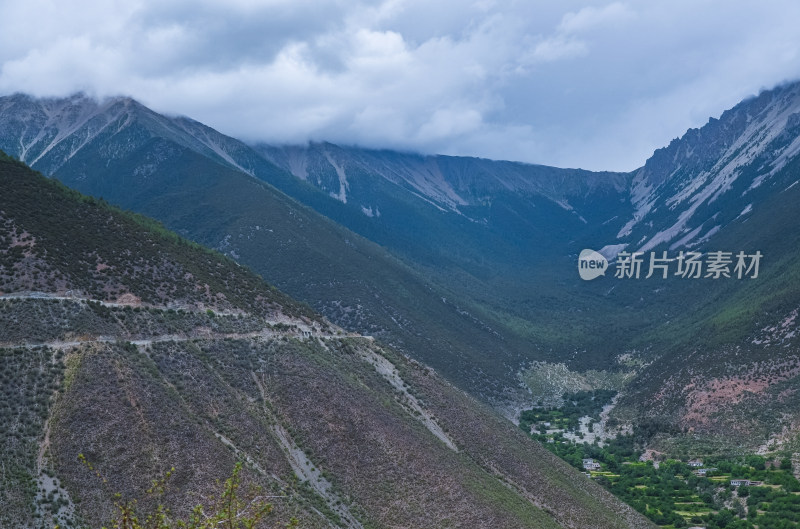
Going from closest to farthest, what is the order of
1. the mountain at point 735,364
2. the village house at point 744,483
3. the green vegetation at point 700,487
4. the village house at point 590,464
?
the green vegetation at point 700,487 → the village house at point 744,483 → the village house at point 590,464 → the mountain at point 735,364

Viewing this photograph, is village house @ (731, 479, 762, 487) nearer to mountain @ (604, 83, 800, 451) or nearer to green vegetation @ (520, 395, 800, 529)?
green vegetation @ (520, 395, 800, 529)

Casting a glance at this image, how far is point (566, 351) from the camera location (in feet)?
458

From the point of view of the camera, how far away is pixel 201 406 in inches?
1858

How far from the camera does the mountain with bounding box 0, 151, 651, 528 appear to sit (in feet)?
130

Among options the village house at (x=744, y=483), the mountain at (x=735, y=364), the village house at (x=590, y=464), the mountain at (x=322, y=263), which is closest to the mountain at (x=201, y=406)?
the village house at (x=744, y=483)

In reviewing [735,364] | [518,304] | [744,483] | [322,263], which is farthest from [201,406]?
[518,304]

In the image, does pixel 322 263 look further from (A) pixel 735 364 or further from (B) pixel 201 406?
(B) pixel 201 406

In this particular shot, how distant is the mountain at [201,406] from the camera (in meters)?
39.7

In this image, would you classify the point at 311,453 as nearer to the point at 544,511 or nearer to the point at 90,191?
the point at 544,511

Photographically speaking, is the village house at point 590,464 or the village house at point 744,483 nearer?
the village house at point 744,483

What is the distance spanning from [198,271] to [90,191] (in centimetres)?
12029

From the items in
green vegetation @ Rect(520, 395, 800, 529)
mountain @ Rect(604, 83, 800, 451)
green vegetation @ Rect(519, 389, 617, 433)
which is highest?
mountain @ Rect(604, 83, 800, 451)

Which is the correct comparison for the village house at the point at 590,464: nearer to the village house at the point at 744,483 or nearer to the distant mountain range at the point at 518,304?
the distant mountain range at the point at 518,304

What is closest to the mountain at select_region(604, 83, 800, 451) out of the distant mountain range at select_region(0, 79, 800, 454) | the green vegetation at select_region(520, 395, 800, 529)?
the distant mountain range at select_region(0, 79, 800, 454)
